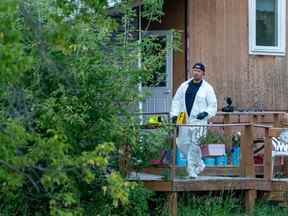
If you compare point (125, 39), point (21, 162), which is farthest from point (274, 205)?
point (21, 162)

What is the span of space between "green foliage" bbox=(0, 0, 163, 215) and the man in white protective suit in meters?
1.01

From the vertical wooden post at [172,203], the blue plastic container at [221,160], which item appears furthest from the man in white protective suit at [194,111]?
the blue plastic container at [221,160]

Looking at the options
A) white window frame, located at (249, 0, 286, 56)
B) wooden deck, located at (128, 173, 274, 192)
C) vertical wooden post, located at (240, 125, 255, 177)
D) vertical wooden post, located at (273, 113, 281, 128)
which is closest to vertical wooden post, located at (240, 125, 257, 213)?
vertical wooden post, located at (240, 125, 255, 177)

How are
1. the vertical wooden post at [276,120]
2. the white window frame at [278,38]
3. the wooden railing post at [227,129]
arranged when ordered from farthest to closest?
1. the white window frame at [278,38]
2. the vertical wooden post at [276,120]
3. the wooden railing post at [227,129]

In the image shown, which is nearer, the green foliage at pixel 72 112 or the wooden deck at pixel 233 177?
the green foliage at pixel 72 112

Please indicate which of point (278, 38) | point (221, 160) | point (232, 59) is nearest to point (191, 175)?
point (221, 160)

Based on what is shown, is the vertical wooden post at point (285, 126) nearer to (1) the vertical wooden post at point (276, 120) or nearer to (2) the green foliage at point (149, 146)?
(1) the vertical wooden post at point (276, 120)

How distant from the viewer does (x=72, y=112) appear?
834 centimetres

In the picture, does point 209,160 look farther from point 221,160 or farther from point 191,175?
point 191,175

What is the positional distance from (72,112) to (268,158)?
349 cm

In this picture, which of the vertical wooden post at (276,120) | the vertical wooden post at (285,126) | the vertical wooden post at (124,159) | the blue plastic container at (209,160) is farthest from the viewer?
the vertical wooden post at (276,120)

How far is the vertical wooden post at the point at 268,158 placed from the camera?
34.4ft

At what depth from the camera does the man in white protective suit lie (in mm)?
10102

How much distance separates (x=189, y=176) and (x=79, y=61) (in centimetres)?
274
